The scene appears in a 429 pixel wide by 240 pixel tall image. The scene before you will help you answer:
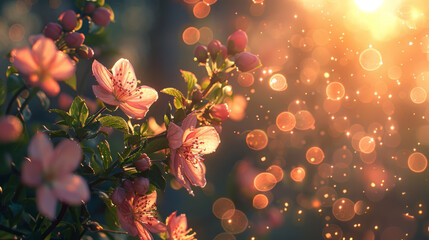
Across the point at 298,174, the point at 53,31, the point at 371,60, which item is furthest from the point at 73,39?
the point at 298,174

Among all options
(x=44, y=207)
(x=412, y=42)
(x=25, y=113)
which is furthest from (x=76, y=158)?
(x=412, y=42)

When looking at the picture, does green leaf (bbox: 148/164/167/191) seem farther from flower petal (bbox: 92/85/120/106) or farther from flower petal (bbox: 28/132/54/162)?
flower petal (bbox: 28/132/54/162)

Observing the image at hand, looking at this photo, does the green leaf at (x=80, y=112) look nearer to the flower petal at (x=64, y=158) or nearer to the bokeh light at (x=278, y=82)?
the flower petal at (x=64, y=158)

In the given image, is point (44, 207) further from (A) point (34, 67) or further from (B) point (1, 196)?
(B) point (1, 196)

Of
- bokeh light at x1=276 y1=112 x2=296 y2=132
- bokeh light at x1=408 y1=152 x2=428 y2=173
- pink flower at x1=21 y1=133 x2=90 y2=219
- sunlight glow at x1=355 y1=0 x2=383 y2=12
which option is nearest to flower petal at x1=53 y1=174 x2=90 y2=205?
pink flower at x1=21 y1=133 x2=90 y2=219

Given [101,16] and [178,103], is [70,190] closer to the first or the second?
[178,103]

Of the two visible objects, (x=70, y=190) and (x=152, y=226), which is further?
(x=152, y=226)
